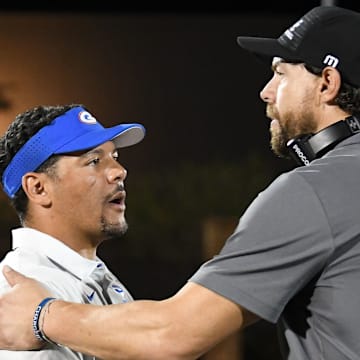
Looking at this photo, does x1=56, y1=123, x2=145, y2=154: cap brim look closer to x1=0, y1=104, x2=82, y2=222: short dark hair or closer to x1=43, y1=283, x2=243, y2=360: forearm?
x1=0, y1=104, x2=82, y2=222: short dark hair

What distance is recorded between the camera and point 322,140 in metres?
2.16

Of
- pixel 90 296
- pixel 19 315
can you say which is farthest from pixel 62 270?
pixel 19 315

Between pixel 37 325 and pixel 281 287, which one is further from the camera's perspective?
pixel 37 325

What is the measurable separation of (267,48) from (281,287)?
56cm

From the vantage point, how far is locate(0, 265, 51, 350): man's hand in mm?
2113

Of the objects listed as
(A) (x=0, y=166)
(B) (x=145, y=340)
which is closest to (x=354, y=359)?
(B) (x=145, y=340)

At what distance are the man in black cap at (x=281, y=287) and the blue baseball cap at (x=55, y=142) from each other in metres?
0.44

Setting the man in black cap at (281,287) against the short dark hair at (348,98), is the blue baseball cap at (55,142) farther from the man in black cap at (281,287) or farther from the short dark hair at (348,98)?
the short dark hair at (348,98)

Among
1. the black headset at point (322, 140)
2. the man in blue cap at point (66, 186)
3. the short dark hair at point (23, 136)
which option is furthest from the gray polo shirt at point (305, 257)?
the short dark hair at point (23, 136)

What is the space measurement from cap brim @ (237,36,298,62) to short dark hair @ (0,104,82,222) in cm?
53

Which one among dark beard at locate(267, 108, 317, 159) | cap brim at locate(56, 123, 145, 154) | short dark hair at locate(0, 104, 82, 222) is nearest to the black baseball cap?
dark beard at locate(267, 108, 317, 159)

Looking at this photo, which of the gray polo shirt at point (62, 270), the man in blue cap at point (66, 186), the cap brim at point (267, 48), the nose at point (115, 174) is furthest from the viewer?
the nose at point (115, 174)

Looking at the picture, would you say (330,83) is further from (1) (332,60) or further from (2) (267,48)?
(2) (267,48)

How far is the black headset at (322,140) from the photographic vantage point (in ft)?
7.04
